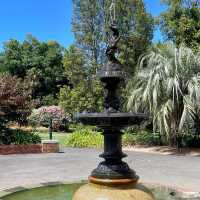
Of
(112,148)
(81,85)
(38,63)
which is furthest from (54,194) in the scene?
(38,63)

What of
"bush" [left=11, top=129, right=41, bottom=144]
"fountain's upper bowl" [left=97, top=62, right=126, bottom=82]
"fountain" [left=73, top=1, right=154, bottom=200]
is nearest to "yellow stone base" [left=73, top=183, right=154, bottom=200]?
"fountain" [left=73, top=1, right=154, bottom=200]

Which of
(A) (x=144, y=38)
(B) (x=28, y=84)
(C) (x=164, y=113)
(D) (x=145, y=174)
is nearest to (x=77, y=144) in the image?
(B) (x=28, y=84)

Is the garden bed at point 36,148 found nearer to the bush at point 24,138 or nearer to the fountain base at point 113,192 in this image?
the bush at point 24,138

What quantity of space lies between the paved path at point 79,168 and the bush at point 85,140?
8.41 feet

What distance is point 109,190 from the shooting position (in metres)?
7.66

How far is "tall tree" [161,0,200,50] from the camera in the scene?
23.9 metres

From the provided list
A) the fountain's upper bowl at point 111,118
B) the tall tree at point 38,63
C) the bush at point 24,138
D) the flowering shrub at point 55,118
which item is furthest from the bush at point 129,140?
the tall tree at point 38,63

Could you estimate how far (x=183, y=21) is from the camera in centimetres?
2392

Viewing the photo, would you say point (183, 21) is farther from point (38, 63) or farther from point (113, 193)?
point (38, 63)

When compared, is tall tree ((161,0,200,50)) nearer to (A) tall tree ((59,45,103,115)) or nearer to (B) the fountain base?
(A) tall tree ((59,45,103,115))

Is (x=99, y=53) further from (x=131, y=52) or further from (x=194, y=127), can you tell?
(x=194, y=127)

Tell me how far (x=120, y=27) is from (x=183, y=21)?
8.09 meters

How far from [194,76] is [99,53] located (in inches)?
565

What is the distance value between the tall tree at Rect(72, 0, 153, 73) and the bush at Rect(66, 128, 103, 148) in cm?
842
